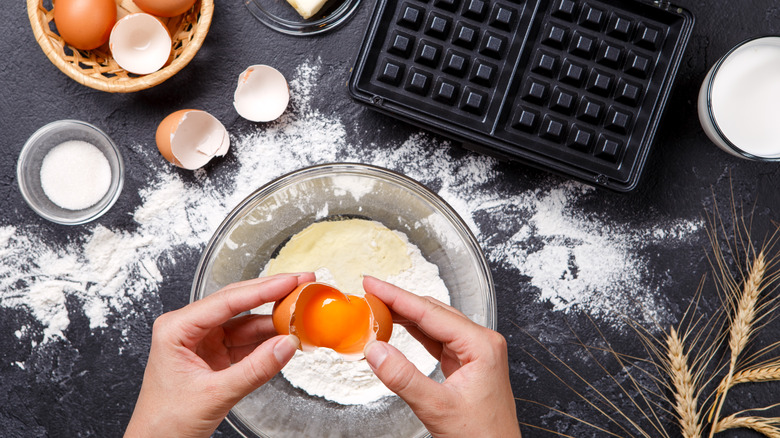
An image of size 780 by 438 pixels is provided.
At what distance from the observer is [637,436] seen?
4.82ft

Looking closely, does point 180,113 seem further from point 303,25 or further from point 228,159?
point 303,25

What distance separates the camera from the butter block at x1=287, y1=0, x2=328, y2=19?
54.7 inches

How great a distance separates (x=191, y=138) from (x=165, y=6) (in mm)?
327

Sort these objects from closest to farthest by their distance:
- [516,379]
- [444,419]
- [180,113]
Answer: [444,419] < [180,113] < [516,379]

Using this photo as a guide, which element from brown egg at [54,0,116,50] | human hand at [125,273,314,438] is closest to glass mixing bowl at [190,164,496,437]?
human hand at [125,273,314,438]

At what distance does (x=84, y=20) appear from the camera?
1.31 m

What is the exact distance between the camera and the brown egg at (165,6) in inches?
52.2

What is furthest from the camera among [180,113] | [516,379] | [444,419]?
[516,379]

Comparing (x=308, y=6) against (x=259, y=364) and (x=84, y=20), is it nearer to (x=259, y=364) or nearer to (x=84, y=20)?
(x=84, y=20)

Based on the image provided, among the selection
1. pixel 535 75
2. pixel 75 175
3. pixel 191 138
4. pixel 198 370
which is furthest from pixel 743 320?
pixel 75 175

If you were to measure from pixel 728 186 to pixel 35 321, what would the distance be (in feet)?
6.31

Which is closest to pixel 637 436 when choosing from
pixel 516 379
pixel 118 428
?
pixel 516 379

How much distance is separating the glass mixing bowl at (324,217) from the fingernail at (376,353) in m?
0.41

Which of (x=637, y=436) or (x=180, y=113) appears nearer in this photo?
(x=180, y=113)
